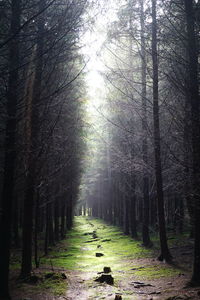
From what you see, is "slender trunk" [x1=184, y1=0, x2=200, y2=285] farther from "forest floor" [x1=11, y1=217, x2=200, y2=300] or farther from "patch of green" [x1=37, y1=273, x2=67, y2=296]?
"patch of green" [x1=37, y1=273, x2=67, y2=296]

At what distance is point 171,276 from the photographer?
338 inches

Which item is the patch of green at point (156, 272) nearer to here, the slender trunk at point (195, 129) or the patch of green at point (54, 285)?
the slender trunk at point (195, 129)

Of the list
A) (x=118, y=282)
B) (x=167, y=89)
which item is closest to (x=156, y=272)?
(x=118, y=282)

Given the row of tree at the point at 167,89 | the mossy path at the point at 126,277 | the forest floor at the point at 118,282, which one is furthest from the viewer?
the row of tree at the point at 167,89

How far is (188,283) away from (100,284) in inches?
95.1

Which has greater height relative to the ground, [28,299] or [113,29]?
[113,29]

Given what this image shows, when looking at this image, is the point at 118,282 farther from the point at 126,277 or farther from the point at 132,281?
the point at 126,277

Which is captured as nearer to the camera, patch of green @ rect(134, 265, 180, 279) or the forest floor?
the forest floor

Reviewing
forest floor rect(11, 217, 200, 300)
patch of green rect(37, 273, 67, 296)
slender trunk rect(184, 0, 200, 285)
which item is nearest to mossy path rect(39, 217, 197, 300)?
forest floor rect(11, 217, 200, 300)

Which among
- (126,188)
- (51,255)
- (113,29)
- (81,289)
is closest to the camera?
(81,289)

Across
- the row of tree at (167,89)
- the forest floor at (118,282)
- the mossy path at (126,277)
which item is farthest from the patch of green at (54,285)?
the row of tree at (167,89)

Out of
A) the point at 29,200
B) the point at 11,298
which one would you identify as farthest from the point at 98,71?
the point at 11,298

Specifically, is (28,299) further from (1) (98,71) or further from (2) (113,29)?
(2) (113,29)

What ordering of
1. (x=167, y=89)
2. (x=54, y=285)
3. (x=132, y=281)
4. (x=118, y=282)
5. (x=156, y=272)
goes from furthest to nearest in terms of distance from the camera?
(x=167, y=89) → (x=156, y=272) → (x=132, y=281) → (x=118, y=282) → (x=54, y=285)
